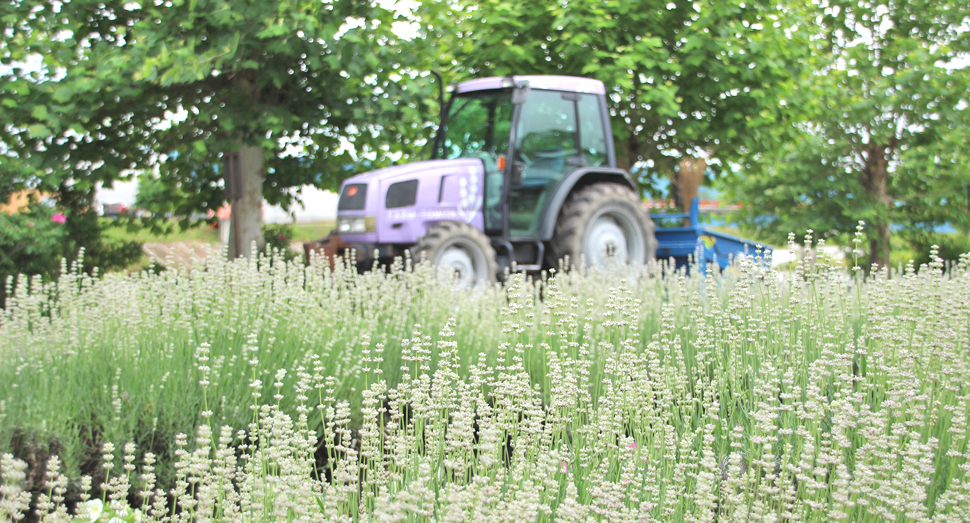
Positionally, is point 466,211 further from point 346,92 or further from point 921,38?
point 921,38

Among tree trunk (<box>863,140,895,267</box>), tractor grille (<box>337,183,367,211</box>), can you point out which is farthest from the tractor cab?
tree trunk (<box>863,140,895,267</box>)

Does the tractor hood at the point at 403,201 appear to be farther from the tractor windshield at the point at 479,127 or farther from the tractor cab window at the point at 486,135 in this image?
the tractor windshield at the point at 479,127

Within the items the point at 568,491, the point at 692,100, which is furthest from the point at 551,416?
the point at 692,100

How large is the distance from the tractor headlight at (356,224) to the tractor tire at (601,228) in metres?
2.11

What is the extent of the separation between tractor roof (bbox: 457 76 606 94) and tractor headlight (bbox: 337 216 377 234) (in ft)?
6.62

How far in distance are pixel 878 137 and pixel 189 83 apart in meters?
11.8

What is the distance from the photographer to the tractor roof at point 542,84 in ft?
26.9

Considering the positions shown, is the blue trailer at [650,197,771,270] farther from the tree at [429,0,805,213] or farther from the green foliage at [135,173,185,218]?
the green foliage at [135,173,185,218]

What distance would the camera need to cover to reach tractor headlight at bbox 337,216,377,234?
7605 mm

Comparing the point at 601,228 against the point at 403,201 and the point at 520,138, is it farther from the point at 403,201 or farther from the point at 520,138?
the point at 403,201

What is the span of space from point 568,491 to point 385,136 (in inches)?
313

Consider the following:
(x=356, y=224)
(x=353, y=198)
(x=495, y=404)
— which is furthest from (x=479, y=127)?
(x=495, y=404)

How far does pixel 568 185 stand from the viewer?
334 inches

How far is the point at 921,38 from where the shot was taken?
14781 millimetres
